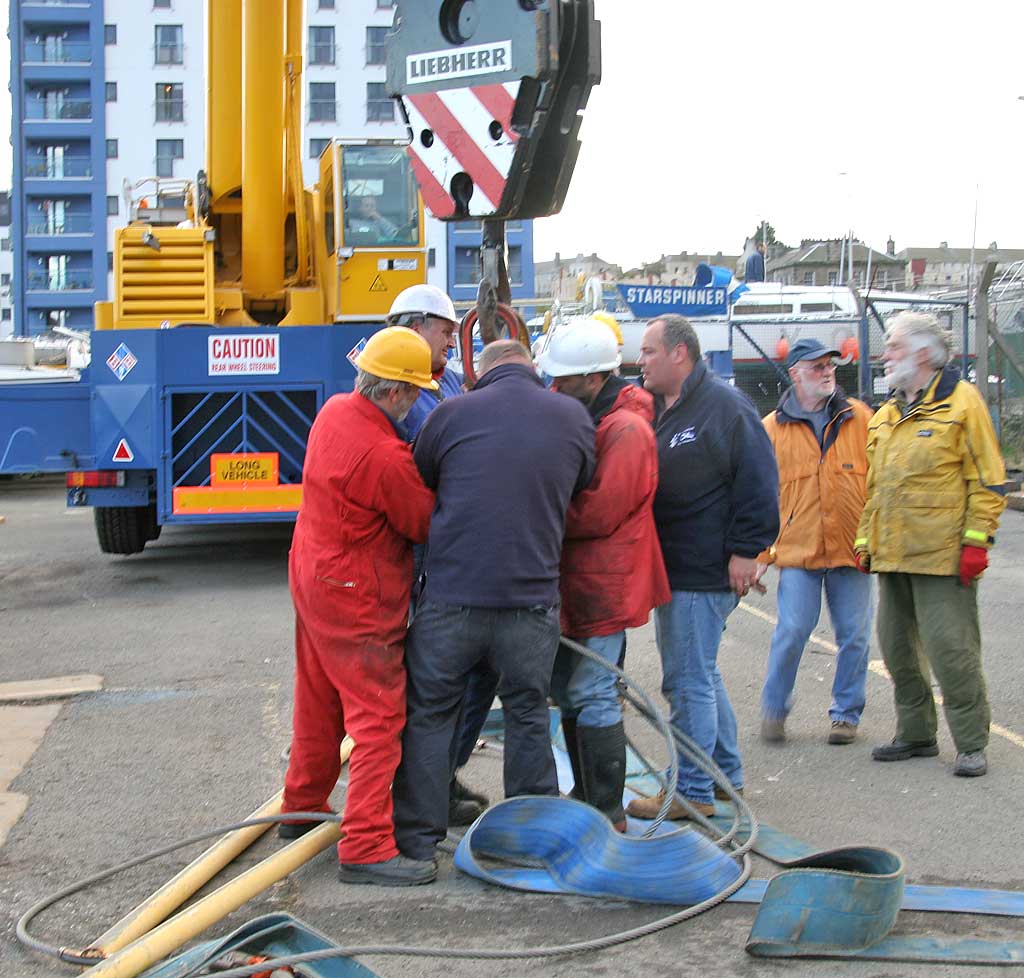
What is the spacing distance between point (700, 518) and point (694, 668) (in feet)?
1.93

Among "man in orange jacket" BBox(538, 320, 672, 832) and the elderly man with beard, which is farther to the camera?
the elderly man with beard

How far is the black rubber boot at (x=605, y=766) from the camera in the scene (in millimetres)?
4879

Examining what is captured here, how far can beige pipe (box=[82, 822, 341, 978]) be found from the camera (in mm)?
3811

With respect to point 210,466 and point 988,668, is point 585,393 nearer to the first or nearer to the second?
point 988,668

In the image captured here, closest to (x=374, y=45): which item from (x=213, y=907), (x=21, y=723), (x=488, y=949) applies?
(x=21, y=723)

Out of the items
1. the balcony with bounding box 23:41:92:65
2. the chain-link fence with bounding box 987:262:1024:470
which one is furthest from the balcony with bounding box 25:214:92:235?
the chain-link fence with bounding box 987:262:1024:470

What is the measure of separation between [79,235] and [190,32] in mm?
11806

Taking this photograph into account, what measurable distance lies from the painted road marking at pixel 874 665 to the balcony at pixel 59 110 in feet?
211

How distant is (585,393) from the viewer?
5.08 m

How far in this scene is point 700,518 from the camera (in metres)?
5.30

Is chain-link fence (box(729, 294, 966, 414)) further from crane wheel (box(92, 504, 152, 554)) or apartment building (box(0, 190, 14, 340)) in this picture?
apartment building (box(0, 190, 14, 340))

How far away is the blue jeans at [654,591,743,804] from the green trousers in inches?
45.0

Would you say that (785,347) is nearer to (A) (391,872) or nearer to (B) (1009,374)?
(B) (1009,374)

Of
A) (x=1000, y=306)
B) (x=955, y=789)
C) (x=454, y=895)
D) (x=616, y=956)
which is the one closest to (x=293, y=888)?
(x=454, y=895)
